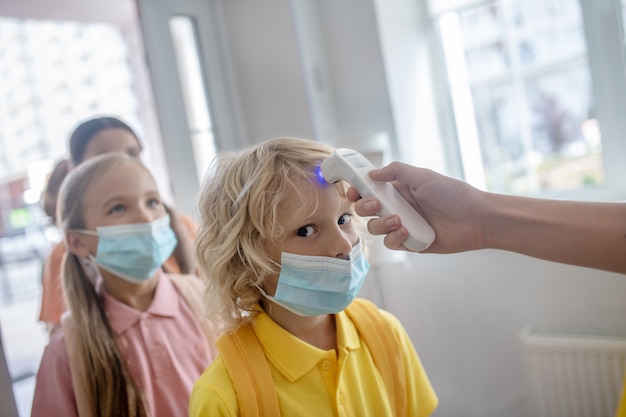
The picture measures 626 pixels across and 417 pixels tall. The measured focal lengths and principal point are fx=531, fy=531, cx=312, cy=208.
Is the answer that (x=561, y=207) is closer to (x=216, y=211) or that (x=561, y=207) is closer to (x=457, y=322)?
(x=216, y=211)

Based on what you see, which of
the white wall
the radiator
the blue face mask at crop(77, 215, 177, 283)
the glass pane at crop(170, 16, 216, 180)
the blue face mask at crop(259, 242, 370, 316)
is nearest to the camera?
the blue face mask at crop(259, 242, 370, 316)

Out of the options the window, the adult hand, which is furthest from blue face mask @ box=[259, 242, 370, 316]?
the window

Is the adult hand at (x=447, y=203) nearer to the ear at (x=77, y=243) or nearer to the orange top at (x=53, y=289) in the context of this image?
the ear at (x=77, y=243)

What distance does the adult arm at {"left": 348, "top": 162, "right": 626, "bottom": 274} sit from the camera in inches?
37.6

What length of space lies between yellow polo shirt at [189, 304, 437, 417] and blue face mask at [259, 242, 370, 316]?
0.07 meters

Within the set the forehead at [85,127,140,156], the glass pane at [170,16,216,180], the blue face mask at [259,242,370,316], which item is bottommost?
the blue face mask at [259,242,370,316]

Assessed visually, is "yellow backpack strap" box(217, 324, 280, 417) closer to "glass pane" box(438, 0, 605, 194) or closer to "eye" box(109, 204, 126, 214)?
"eye" box(109, 204, 126, 214)

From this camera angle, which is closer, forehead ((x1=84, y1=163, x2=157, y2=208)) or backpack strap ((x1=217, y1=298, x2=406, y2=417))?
backpack strap ((x1=217, y1=298, x2=406, y2=417))

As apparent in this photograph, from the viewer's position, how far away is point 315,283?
1.06 m

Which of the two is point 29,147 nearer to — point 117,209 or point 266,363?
point 117,209

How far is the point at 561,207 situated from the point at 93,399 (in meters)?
1.13

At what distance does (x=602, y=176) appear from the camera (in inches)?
83.5

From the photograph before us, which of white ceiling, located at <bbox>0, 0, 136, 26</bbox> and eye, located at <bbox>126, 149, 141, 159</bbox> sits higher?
white ceiling, located at <bbox>0, 0, 136, 26</bbox>

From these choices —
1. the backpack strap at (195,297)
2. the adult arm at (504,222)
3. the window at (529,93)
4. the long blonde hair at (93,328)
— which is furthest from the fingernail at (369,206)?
the window at (529,93)
